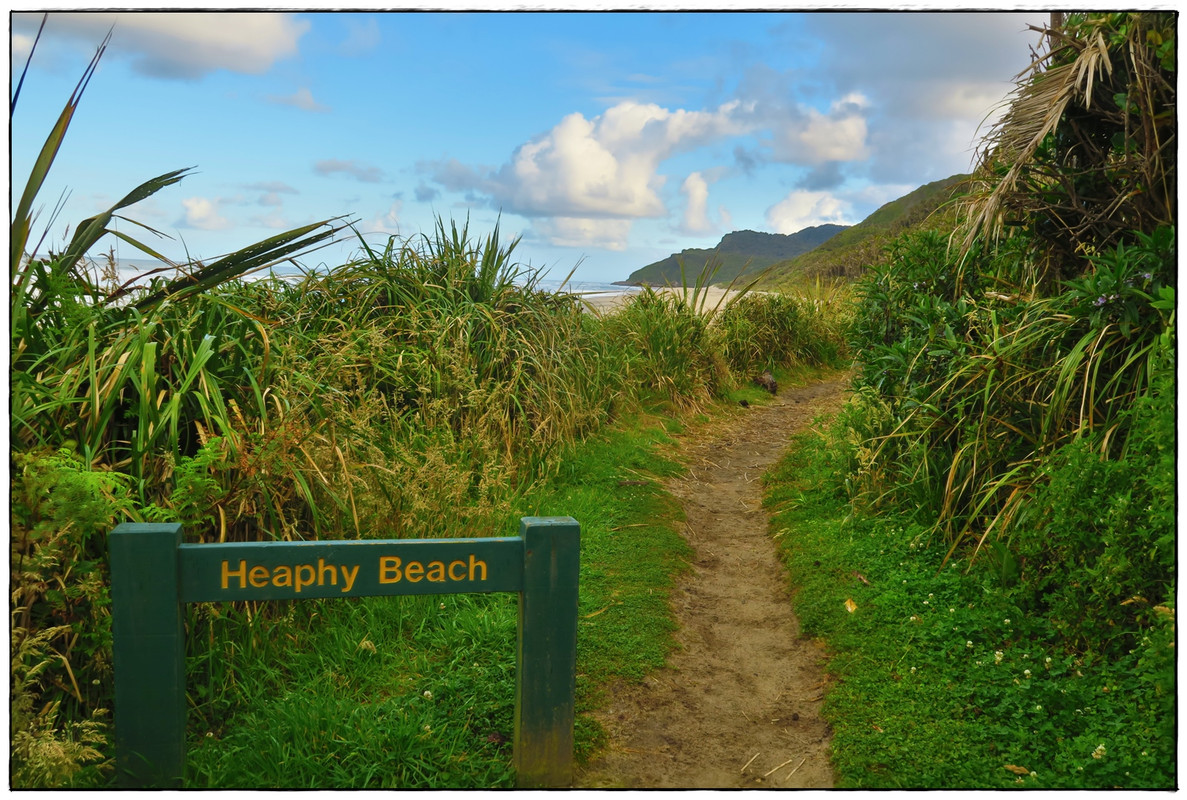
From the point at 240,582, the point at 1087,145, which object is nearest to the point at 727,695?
the point at 240,582

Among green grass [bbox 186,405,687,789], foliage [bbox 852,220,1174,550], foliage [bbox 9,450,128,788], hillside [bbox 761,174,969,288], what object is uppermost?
hillside [bbox 761,174,969,288]

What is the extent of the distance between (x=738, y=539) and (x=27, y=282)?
4553 millimetres

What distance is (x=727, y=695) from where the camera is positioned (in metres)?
3.85

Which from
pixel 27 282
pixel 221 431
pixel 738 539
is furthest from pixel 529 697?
pixel 738 539

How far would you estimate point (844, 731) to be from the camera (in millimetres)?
3432

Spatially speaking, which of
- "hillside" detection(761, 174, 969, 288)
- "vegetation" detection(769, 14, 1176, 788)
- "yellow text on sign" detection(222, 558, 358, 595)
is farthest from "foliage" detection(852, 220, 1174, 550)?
"hillside" detection(761, 174, 969, 288)

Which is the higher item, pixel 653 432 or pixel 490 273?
pixel 490 273

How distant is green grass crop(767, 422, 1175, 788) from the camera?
3.03 meters

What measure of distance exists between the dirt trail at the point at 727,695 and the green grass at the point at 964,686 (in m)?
0.13

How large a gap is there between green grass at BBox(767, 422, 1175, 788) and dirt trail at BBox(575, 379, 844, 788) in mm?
135

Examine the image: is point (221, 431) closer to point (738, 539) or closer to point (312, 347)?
point (312, 347)

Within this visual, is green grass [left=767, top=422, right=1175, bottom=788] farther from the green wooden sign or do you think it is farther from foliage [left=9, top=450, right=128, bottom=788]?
foliage [left=9, top=450, right=128, bottom=788]

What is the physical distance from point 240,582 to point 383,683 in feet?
3.85

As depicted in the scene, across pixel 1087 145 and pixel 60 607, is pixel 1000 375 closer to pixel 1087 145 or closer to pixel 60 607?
pixel 1087 145
